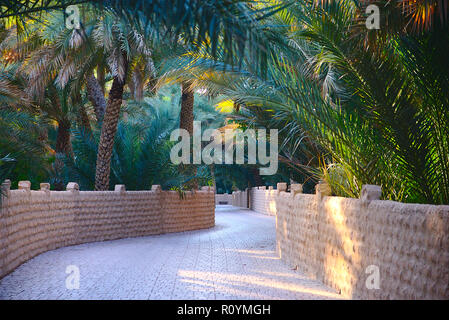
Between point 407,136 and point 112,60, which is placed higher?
point 112,60

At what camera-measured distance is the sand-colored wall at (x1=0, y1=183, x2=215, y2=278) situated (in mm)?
9641

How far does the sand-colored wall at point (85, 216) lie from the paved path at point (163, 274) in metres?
0.37

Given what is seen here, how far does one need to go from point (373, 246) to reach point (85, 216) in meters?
9.60

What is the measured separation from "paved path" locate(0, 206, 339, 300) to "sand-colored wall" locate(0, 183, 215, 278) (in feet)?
1.22

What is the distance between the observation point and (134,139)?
65.0 ft

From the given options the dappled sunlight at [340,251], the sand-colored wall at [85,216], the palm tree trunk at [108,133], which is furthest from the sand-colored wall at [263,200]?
the dappled sunlight at [340,251]

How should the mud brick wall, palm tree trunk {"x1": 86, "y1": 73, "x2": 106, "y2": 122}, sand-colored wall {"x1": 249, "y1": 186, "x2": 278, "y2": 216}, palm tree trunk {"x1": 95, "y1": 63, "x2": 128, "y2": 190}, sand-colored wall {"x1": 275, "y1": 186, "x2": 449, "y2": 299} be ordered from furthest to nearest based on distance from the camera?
the mud brick wall → sand-colored wall {"x1": 249, "y1": 186, "x2": 278, "y2": 216} → palm tree trunk {"x1": 86, "y1": 73, "x2": 106, "y2": 122} → palm tree trunk {"x1": 95, "y1": 63, "x2": 128, "y2": 190} → sand-colored wall {"x1": 275, "y1": 186, "x2": 449, "y2": 299}

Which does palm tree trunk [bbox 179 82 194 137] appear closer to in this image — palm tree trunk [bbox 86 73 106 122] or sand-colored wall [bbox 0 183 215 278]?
sand-colored wall [bbox 0 183 215 278]

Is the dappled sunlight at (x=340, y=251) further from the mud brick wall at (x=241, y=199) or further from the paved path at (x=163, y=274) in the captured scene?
the mud brick wall at (x=241, y=199)

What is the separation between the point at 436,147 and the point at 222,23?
3.33 metres

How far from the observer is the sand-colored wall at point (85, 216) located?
964cm

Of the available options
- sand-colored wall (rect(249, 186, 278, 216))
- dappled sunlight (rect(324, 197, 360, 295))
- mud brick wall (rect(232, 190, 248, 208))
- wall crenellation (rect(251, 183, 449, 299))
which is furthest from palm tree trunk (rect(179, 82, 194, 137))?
mud brick wall (rect(232, 190, 248, 208))
